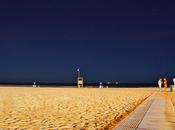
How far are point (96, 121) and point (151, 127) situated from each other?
247 cm

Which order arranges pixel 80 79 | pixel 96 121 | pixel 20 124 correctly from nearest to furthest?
pixel 20 124 → pixel 96 121 → pixel 80 79

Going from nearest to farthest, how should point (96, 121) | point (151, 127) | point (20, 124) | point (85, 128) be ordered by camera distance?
point (151, 127), point (85, 128), point (20, 124), point (96, 121)

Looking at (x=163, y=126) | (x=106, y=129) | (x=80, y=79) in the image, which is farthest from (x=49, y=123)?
(x=80, y=79)

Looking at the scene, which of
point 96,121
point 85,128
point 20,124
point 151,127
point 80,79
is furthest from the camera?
point 80,79

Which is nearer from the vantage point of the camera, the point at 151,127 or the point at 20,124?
the point at 151,127

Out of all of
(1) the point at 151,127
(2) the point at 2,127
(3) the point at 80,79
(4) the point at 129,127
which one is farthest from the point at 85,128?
(3) the point at 80,79

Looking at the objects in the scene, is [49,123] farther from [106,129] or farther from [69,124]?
[106,129]

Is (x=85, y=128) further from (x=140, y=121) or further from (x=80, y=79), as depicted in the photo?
(x=80, y=79)

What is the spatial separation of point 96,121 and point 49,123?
158cm

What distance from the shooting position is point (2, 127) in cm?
873

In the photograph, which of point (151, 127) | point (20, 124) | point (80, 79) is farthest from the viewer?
point (80, 79)

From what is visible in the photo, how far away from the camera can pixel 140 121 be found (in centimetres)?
905

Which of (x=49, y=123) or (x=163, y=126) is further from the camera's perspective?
(x=49, y=123)

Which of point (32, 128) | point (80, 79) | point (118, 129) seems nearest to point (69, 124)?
point (32, 128)
